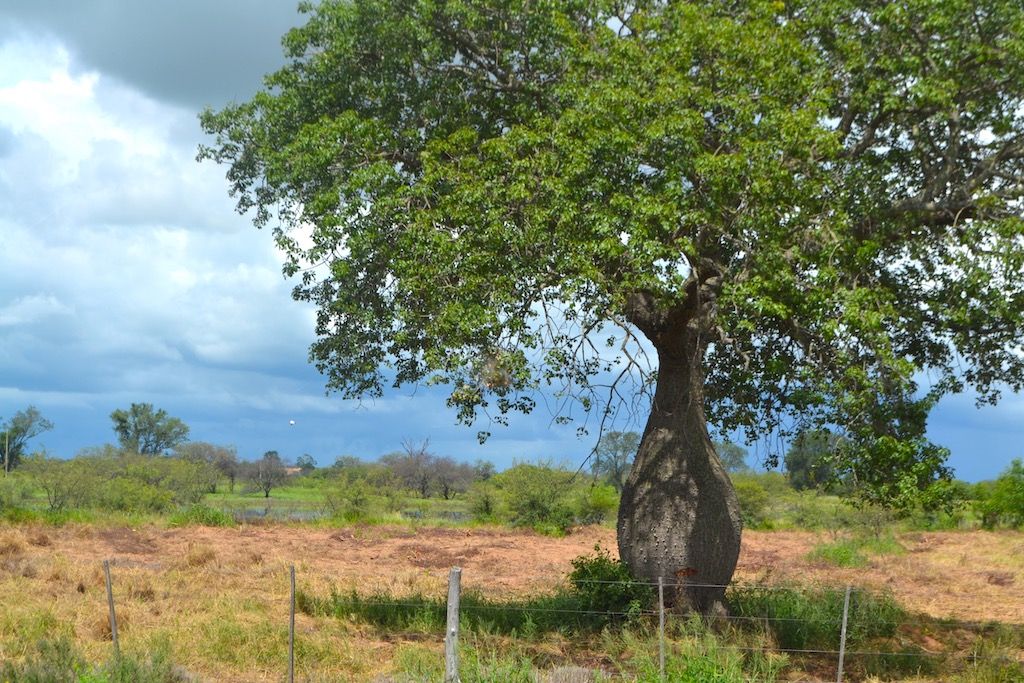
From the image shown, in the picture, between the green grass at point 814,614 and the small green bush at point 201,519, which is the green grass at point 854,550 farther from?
the small green bush at point 201,519

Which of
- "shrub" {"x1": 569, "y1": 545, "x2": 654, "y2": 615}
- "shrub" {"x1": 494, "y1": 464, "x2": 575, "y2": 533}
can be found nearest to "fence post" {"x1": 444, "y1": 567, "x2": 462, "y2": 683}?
"shrub" {"x1": 569, "y1": 545, "x2": 654, "y2": 615}

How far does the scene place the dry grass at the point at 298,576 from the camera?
42.1 feet

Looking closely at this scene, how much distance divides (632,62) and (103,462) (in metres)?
41.0

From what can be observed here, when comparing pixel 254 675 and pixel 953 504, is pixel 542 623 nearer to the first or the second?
pixel 254 675

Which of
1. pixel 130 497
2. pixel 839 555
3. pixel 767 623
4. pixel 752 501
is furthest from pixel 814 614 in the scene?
pixel 130 497

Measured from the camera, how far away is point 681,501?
15.0 meters

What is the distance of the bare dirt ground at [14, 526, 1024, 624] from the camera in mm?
20188

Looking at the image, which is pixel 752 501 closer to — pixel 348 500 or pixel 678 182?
pixel 348 500

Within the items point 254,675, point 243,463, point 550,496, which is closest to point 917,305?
point 254,675

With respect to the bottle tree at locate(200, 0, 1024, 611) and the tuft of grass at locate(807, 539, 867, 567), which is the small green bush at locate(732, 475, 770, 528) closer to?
the tuft of grass at locate(807, 539, 867, 567)

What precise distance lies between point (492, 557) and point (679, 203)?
16255 millimetres

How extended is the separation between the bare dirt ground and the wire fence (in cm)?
234

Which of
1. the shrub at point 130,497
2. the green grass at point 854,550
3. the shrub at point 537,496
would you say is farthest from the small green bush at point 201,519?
the green grass at point 854,550

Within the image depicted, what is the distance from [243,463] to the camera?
273ft
